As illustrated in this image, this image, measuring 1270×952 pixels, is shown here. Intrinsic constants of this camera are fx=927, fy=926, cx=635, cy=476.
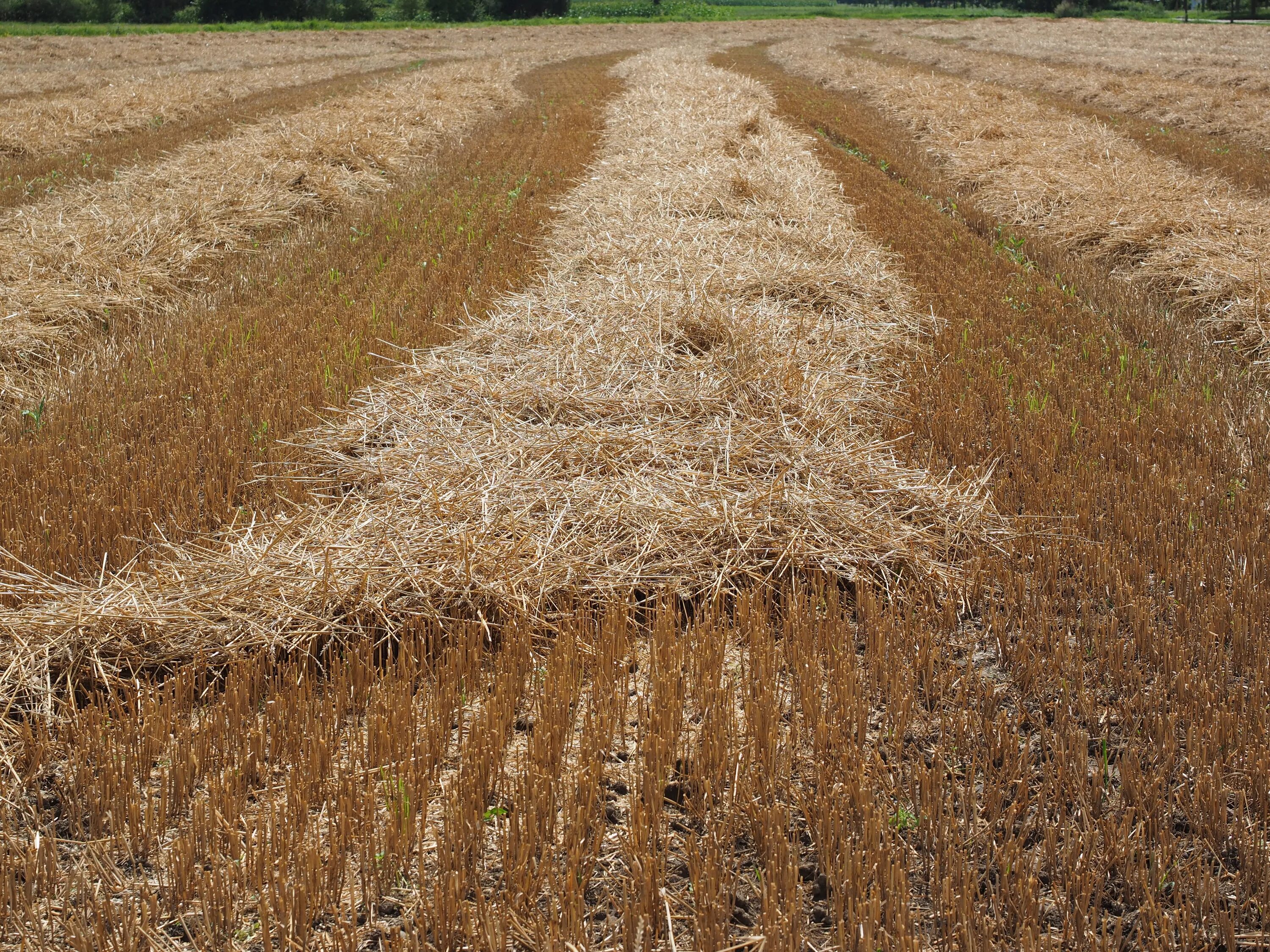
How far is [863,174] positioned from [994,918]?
436 inches

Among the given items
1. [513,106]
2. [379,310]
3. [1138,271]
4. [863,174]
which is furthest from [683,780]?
[513,106]

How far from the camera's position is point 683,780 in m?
2.69

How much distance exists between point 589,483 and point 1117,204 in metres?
8.02

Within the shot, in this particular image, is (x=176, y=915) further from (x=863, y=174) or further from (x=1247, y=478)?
(x=863, y=174)

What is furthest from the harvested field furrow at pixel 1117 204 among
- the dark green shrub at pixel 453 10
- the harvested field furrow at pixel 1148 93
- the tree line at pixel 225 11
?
the dark green shrub at pixel 453 10

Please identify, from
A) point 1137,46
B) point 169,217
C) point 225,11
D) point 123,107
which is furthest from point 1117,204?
point 225,11

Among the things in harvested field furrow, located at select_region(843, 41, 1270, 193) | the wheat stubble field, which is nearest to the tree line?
harvested field furrow, located at select_region(843, 41, 1270, 193)

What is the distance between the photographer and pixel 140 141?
14055mm

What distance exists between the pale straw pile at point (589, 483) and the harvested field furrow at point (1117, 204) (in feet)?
7.59

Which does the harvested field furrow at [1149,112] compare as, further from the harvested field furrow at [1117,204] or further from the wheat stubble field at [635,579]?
the wheat stubble field at [635,579]

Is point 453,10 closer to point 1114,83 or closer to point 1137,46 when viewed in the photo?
point 1137,46

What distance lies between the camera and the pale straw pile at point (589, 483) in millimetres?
3389

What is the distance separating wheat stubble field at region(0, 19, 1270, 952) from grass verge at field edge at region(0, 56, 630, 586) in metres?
0.04

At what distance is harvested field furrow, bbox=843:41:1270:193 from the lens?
12469 millimetres
